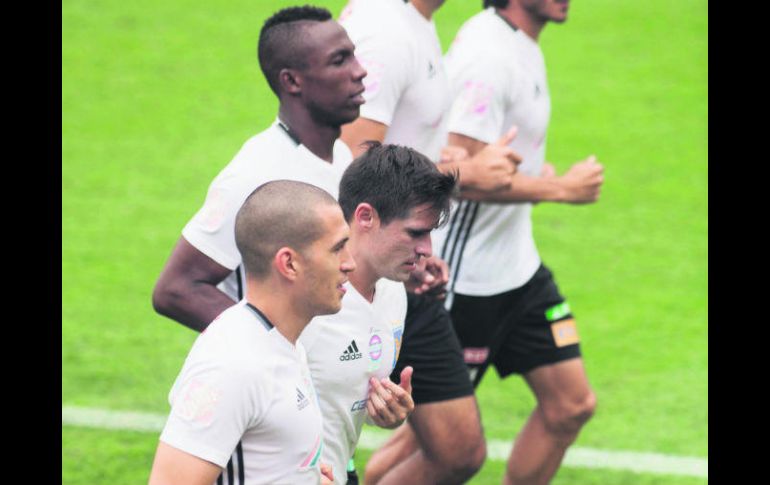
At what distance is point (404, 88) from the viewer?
577 centimetres

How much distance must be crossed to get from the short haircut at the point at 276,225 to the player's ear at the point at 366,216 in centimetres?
69

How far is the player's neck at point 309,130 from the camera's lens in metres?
5.14

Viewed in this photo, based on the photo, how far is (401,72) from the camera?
5723mm

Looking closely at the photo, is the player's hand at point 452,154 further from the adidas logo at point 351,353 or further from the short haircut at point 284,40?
the adidas logo at point 351,353

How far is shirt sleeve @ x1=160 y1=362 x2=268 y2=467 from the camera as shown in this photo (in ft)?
12.3

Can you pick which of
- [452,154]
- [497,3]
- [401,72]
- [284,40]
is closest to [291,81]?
[284,40]

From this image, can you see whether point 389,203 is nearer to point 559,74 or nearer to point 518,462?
point 518,462

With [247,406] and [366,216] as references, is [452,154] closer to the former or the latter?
[366,216]

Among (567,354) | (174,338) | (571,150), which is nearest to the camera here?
(567,354)

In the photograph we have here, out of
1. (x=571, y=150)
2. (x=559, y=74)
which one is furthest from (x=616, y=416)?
(x=559, y=74)

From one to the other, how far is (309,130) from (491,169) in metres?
1.05

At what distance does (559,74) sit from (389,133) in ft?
26.8

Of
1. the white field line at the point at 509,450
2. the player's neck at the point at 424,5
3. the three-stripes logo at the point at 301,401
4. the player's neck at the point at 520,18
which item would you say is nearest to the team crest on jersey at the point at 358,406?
the three-stripes logo at the point at 301,401

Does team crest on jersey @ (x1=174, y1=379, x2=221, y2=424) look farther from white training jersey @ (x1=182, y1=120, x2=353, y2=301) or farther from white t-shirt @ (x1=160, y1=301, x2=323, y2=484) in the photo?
white training jersey @ (x1=182, y1=120, x2=353, y2=301)
